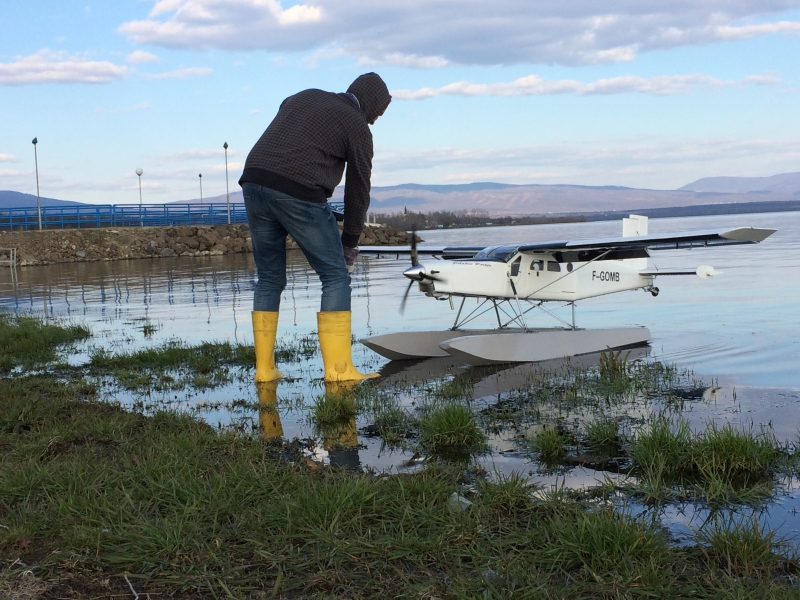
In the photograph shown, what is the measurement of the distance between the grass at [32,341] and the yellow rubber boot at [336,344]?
11.9 feet

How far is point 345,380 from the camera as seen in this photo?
7070 mm

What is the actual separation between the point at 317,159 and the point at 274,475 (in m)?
3.19

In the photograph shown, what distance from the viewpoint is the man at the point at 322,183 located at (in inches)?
251

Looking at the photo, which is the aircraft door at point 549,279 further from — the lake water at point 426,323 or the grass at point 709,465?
the grass at point 709,465

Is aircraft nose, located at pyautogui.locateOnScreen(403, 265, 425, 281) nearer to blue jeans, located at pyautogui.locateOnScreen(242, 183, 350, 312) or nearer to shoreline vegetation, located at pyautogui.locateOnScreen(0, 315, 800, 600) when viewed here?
blue jeans, located at pyautogui.locateOnScreen(242, 183, 350, 312)

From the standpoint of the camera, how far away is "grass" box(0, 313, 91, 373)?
8.97 meters

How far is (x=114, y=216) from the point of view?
5181cm

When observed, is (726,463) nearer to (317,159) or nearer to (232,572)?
(232,572)

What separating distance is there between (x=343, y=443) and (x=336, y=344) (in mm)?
2054

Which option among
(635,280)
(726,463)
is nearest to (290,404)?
(726,463)

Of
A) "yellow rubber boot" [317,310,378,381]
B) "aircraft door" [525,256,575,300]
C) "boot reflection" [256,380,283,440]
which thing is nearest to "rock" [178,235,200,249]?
"aircraft door" [525,256,575,300]

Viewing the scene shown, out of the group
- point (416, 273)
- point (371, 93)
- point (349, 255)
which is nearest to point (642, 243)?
point (416, 273)

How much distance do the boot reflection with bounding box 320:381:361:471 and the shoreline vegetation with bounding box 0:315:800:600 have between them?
59mm

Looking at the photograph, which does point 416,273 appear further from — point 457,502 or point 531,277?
point 457,502
